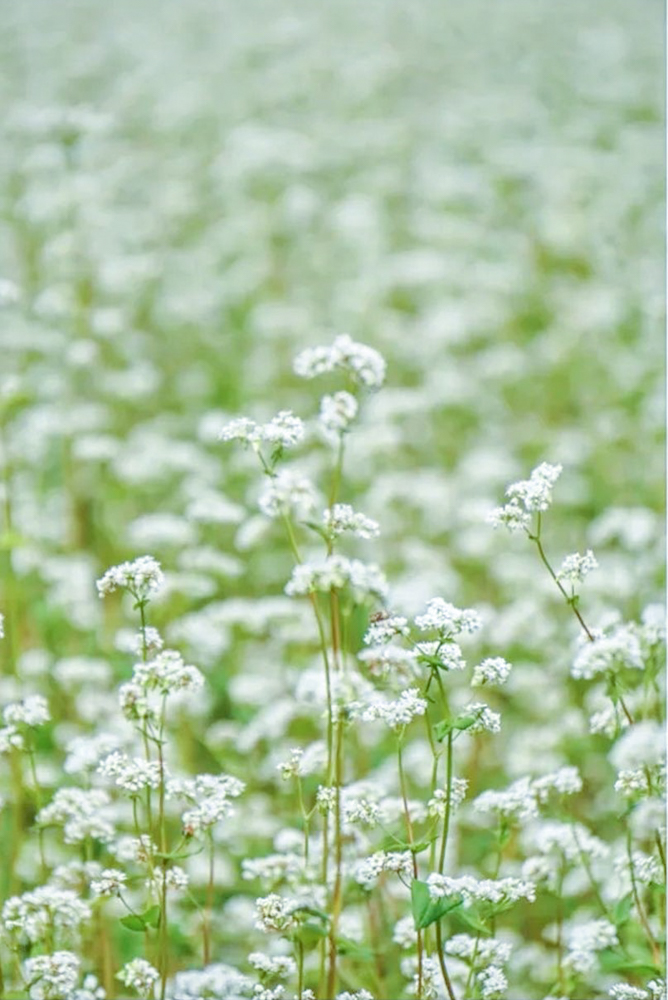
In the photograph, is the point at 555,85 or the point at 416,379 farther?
the point at 555,85

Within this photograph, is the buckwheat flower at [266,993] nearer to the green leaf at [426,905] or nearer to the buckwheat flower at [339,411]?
the green leaf at [426,905]

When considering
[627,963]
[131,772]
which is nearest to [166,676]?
[131,772]

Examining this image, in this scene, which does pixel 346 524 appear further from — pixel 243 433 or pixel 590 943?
pixel 590 943

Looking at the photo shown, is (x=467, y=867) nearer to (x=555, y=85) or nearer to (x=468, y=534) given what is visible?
(x=468, y=534)

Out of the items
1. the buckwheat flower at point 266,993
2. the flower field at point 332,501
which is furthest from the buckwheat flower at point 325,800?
the buckwheat flower at point 266,993

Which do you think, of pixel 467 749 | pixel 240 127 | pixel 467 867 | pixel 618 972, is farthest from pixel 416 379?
pixel 618 972

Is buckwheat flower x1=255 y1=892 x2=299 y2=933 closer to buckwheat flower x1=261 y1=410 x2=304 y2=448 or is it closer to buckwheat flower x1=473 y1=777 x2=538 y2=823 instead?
buckwheat flower x1=473 y1=777 x2=538 y2=823

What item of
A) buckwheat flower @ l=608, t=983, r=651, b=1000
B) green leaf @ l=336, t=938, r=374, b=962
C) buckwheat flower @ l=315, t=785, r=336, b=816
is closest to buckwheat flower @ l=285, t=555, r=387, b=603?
buckwheat flower @ l=315, t=785, r=336, b=816

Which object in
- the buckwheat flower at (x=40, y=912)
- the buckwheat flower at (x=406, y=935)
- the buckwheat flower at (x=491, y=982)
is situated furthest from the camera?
the buckwheat flower at (x=406, y=935)
